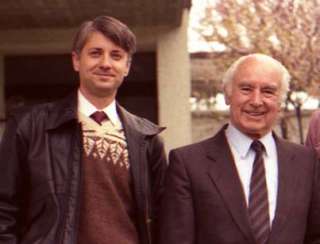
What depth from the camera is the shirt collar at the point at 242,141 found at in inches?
140

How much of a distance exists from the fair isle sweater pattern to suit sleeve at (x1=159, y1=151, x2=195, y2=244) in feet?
0.86

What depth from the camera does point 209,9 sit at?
16.9m

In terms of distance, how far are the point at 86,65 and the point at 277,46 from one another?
12652 millimetres

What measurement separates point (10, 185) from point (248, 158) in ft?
3.92

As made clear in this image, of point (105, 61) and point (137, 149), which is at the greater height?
point (105, 61)

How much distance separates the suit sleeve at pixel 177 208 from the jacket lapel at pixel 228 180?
151mm

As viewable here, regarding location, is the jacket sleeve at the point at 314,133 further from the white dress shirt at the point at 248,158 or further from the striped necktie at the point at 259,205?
the striped necktie at the point at 259,205

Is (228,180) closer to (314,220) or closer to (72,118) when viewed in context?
(314,220)

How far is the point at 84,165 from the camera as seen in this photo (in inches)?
139

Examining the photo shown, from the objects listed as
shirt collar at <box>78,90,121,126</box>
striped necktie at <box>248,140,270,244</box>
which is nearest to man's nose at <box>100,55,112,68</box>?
shirt collar at <box>78,90,121,126</box>

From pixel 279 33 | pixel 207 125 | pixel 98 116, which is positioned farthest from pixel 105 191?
pixel 207 125

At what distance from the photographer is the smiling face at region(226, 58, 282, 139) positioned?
350 cm

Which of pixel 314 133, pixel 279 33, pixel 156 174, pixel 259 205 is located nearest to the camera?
pixel 259 205

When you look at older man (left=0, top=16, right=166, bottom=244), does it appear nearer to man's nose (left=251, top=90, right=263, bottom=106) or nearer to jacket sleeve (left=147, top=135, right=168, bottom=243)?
jacket sleeve (left=147, top=135, right=168, bottom=243)
